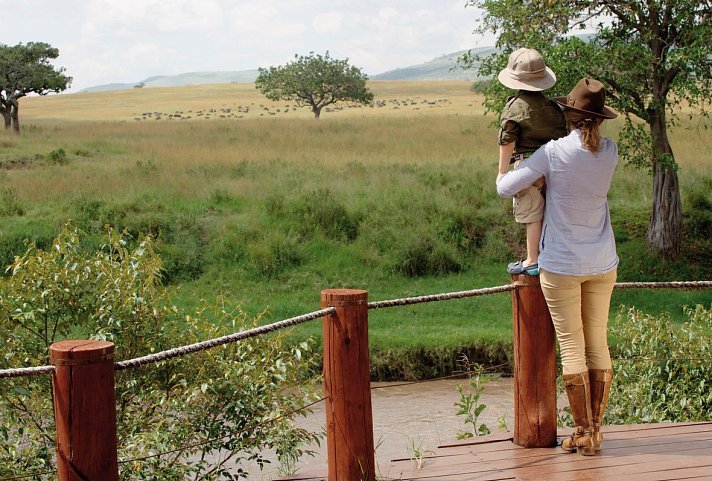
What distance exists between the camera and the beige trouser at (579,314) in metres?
4.68

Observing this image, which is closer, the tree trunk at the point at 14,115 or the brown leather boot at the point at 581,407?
the brown leather boot at the point at 581,407

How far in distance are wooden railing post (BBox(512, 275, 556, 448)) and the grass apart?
28.2 ft

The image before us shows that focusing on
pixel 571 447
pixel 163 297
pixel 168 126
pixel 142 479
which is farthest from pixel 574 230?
pixel 168 126

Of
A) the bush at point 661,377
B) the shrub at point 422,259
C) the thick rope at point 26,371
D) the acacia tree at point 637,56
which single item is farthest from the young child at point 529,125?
the shrub at point 422,259

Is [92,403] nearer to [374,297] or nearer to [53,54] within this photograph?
[374,297]

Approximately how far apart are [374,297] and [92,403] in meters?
13.8

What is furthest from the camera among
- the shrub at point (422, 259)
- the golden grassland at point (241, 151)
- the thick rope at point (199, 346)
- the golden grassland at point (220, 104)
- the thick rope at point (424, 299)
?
the golden grassland at point (220, 104)

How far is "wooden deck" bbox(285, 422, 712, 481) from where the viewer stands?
15.0ft

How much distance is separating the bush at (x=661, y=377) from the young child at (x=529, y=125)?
338 cm

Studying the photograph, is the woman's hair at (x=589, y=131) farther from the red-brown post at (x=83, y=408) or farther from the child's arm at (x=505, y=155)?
the red-brown post at (x=83, y=408)

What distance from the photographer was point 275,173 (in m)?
23.4

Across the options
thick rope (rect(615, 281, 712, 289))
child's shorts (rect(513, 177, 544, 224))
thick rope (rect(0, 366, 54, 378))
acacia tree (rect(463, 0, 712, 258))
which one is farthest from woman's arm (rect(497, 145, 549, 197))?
acacia tree (rect(463, 0, 712, 258))

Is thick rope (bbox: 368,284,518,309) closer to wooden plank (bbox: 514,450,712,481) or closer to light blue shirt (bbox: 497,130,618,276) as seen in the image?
light blue shirt (bbox: 497,130,618,276)

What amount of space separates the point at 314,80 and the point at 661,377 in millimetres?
46930
